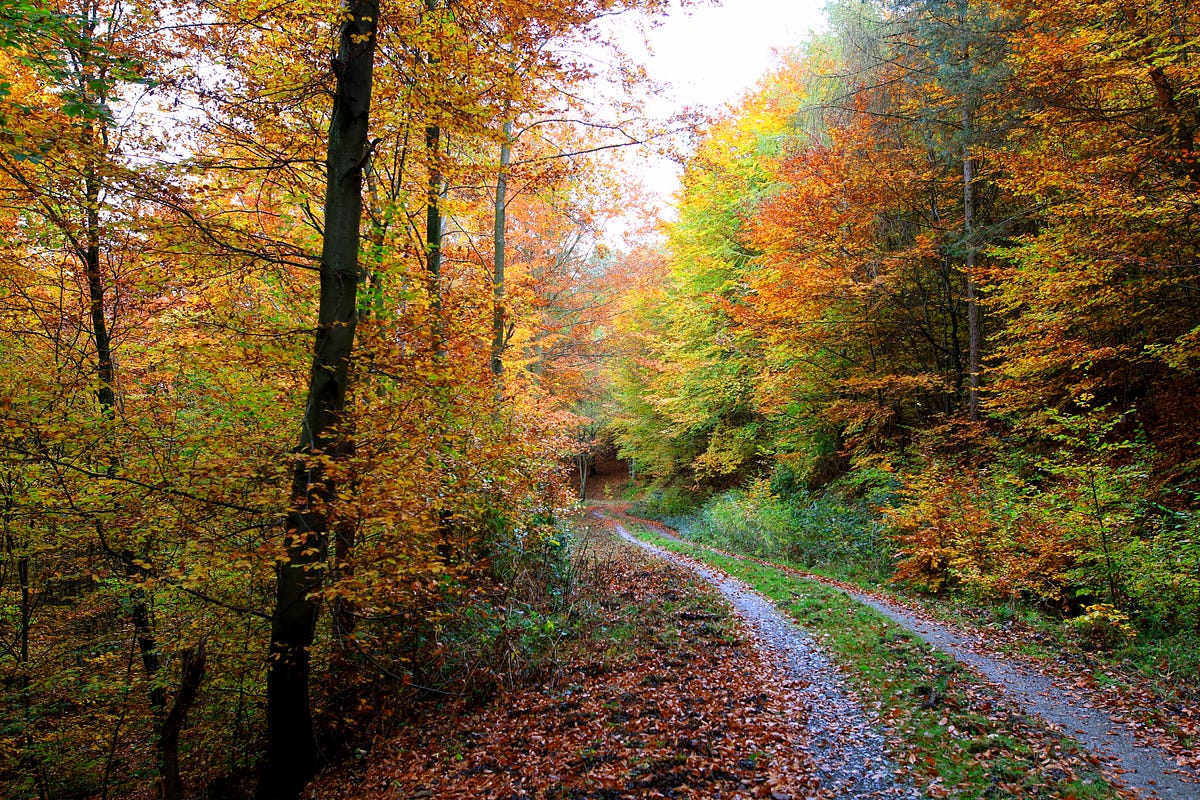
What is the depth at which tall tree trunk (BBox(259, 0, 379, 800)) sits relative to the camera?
213 inches

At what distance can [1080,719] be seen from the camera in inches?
216

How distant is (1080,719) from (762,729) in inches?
124

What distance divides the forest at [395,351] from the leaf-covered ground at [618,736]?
517mm

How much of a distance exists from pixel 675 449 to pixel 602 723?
68.8 feet

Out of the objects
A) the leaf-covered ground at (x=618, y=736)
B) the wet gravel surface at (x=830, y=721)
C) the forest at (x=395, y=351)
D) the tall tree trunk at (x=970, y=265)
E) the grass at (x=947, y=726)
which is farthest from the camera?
the tall tree trunk at (x=970, y=265)

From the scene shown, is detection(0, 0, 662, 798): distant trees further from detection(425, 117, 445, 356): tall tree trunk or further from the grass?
the grass

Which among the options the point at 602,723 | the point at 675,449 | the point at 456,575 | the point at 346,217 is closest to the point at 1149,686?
the point at 602,723

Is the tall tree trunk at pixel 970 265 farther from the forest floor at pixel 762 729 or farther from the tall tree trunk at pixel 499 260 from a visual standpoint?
the tall tree trunk at pixel 499 260

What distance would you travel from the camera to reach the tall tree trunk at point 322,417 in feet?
17.7

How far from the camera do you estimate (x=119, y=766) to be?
27.4ft

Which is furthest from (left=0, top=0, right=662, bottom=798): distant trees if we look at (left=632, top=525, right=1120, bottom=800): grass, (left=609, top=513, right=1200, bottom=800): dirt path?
Result: (left=609, top=513, right=1200, bottom=800): dirt path

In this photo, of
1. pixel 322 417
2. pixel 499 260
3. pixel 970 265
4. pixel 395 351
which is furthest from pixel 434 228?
pixel 970 265

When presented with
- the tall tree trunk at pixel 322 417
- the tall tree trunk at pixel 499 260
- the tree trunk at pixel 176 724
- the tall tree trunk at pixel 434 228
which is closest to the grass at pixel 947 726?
the tall tree trunk at pixel 322 417

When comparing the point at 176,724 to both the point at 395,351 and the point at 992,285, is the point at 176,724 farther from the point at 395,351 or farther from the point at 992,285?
the point at 992,285
